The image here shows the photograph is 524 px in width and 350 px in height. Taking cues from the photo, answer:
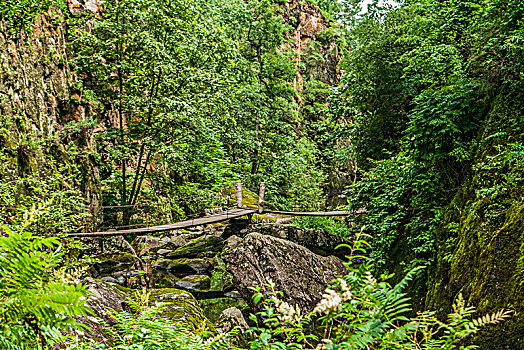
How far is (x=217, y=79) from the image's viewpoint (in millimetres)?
9039

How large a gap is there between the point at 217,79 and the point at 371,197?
504cm

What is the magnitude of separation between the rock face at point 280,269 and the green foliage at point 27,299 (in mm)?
5086

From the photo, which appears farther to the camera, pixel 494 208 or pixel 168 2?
pixel 168 2

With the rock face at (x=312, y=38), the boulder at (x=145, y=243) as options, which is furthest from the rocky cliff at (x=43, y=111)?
the rock face at (x=312, y=38)

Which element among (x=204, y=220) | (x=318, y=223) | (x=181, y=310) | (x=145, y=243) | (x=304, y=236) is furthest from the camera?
(x=318, y=223)

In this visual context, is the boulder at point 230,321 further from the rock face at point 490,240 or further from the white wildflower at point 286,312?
the white wildflower at point 286,312

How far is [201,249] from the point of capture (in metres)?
8.95

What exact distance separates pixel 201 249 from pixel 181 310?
456cm

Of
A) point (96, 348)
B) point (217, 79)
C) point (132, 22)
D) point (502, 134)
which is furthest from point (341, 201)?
point (96, 348)

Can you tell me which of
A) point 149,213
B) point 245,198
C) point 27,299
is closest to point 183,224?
point 149,213

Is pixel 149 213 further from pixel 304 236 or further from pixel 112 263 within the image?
pixel 304 236

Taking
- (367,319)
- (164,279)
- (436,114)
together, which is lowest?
(164,279)

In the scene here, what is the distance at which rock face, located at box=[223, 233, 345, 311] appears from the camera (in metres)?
6.05

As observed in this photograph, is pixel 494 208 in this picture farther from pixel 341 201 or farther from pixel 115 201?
pixel 341 201
